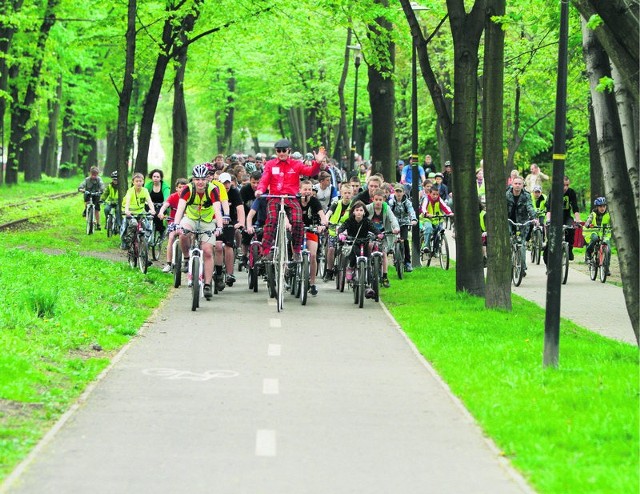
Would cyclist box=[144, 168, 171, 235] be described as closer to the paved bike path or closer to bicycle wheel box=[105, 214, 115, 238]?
bicycle wheel box=[105, 214, 115, 238]

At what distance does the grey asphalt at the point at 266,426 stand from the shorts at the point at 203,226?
12.2 feet

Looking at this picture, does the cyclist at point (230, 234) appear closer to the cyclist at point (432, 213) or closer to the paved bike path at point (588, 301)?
the paved bike path at point (588, 301)

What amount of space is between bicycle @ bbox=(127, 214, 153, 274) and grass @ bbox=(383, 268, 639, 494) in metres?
5.95

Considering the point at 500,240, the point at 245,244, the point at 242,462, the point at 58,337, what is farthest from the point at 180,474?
the point at 245,244

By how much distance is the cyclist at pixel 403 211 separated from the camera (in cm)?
2430

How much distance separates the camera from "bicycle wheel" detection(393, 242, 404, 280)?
23234mm

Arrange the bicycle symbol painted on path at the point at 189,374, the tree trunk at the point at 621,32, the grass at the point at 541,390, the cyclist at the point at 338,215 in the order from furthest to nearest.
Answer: the cyclist at the point at 338,215, the bicycle symbol painted on path at the point at 189,374, the tree trunk at the point at 621,32, the grass at the point at 541,390

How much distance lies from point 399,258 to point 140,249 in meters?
4.54

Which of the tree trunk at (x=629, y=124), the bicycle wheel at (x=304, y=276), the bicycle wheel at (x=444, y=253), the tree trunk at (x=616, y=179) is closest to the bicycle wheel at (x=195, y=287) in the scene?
the bicycle wheel at (x=304, y=276)

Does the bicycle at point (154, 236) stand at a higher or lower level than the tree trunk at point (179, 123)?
lower

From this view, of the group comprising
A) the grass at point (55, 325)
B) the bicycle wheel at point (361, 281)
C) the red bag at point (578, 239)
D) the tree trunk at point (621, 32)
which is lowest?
the grass at point (55, 325)

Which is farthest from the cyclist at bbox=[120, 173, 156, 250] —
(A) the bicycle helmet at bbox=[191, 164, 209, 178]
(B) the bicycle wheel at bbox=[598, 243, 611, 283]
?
(B) the bicycle wheel at bbox=[598, 243, 611, 283]

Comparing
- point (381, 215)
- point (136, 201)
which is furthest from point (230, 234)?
point (136, 201)

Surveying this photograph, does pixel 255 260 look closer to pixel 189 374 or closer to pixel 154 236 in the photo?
pixel 154 236
